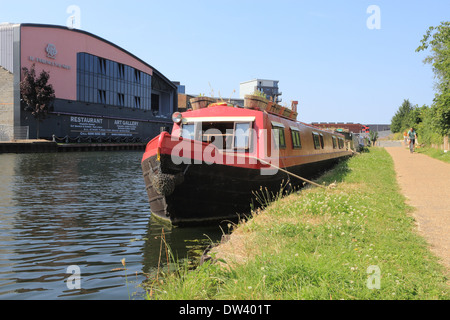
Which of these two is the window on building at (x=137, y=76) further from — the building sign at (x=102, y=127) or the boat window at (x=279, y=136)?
the boat window at (x=279, y=136)

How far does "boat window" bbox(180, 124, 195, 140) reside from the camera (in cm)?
1003

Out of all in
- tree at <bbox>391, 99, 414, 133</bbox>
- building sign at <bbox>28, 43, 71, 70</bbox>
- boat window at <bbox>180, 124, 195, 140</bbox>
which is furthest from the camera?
tree at <bbox>391, 99, 414, 133</bbox>

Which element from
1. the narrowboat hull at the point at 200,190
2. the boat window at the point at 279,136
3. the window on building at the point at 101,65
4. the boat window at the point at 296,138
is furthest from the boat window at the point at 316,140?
the window on building at the point at 101,65

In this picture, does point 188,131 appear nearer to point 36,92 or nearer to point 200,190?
point 200,190

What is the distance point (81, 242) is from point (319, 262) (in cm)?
524

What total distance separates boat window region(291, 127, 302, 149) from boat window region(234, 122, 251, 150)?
3064mm

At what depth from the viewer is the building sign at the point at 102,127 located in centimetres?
4978

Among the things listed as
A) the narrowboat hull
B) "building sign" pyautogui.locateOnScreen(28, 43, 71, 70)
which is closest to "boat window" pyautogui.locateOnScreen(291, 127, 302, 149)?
the narrowboat hull

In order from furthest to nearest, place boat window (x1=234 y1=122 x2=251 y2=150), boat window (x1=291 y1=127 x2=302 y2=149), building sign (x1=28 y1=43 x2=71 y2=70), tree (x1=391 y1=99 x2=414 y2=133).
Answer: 1. tree (x1=391 y1=99 x2=414 y2=133)
2. building sign (x1=28 y1=43 x2=71 y2=70)
3. boat window (x1=291 y1=127 x2=302 y2=149)
4. boat window (x1=234 y1=122 x2=251 y2=150)

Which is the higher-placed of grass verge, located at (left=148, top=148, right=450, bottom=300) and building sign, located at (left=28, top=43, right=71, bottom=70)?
building sign, located at (left=28, top=43, right=71, bottom=70)

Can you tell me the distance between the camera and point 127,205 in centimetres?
1173

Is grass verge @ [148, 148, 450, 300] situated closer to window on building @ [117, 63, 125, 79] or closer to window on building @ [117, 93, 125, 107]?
window on building @ [117, 93, 125, 107]

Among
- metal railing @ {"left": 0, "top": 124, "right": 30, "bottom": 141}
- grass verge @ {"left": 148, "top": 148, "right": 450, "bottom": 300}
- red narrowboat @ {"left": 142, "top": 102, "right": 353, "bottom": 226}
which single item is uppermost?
metal railing @ {"left": 0, "top": 124, "right": 30, "bottom": 141}
